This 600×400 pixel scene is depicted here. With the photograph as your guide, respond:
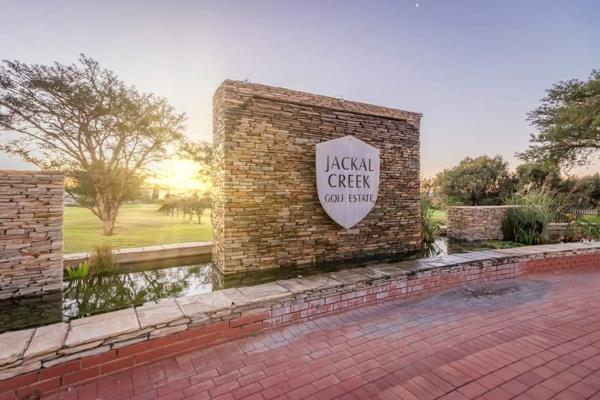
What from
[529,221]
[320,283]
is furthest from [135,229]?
[529,221]

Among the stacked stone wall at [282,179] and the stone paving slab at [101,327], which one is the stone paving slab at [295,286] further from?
the stacked stone wall at [282,179]

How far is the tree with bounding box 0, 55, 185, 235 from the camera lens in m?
9.18

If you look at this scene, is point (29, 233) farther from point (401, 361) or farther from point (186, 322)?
point (401, 361)

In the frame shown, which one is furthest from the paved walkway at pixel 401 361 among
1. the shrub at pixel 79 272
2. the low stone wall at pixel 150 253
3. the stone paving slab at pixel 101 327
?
the low stone wall at pixel 150 253

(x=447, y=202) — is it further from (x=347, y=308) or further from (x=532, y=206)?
(x=347, y=308)

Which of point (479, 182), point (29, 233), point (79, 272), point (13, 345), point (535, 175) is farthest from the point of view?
point (479, 182)

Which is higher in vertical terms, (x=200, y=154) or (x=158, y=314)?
(x=200, y=154)

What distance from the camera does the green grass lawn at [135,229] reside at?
25.3 feet

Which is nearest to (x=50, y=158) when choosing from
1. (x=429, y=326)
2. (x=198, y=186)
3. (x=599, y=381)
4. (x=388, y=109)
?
(x=198, y=186)

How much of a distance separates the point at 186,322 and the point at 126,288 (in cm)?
222

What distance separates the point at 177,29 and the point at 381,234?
232 inches

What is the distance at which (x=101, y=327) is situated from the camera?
6.31 ft

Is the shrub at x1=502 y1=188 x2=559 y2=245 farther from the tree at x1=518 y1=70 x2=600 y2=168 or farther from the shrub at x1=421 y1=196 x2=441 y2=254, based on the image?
the tree at x1=518 y1=70 x2=600 y2=168

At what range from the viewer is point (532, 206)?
7035 mm
